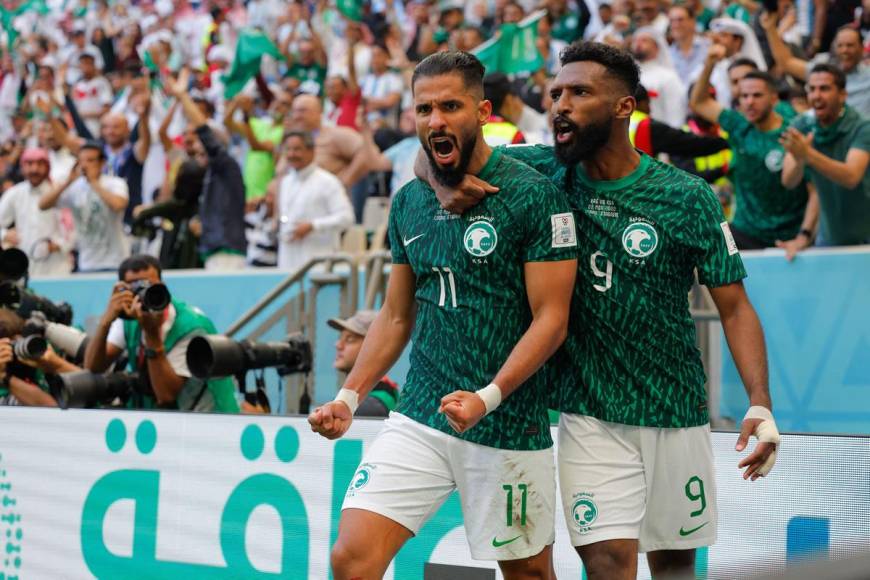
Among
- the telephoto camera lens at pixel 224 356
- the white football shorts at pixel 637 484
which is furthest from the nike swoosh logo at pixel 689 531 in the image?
the telephoto camera lens at pixel 224 356

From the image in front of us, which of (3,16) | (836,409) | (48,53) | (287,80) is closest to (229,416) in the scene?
(836,409)

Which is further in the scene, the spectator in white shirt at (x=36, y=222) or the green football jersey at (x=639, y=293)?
the spectator in white shirt at (x=36, y=222)

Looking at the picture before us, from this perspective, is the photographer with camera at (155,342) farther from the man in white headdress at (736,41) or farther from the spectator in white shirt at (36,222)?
the spectator in white shirt at (36,222)

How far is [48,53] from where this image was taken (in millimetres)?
19078

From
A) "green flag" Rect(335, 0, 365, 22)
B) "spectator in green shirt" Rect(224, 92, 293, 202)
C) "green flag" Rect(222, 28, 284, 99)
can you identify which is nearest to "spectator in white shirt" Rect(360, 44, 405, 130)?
"spectator in green shirt" Rect(224, 92, 293, 202)

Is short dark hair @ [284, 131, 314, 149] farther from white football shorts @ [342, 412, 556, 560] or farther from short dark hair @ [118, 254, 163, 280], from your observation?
white football shorts @ [342, 412, 556, 560]

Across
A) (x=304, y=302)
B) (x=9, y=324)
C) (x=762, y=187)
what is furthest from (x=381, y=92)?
(x=9, y=324)

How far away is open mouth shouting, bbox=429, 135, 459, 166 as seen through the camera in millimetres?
3736

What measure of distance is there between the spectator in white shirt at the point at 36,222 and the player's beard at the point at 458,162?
9.28 m

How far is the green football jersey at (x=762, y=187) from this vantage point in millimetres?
8219

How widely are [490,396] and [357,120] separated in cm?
933

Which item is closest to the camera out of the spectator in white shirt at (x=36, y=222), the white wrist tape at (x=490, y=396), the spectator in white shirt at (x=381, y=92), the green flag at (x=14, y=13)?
the white wrist tape at (x=490, y=396)

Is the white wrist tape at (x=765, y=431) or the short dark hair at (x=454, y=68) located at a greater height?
the short dark hair at (x=454, y=68)

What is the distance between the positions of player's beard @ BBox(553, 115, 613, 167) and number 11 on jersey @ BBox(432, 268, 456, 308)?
459 millimetres
